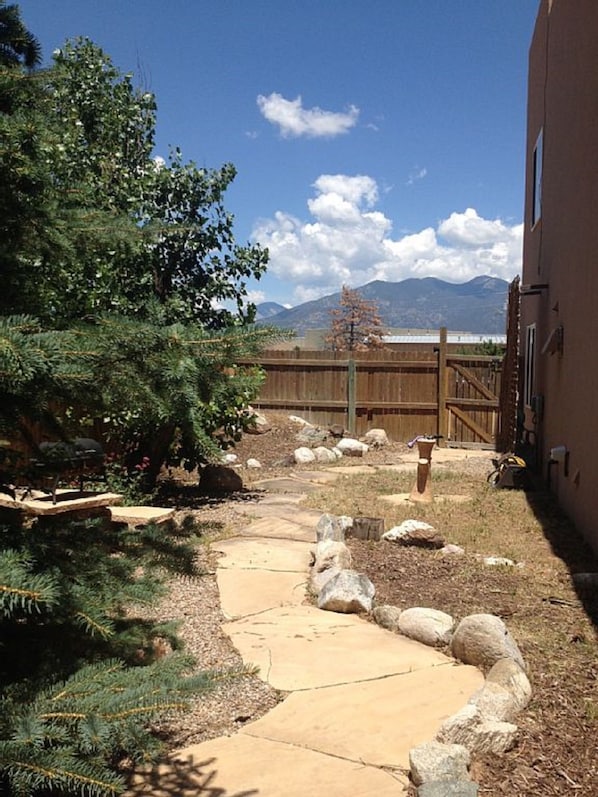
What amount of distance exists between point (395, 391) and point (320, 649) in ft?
36.3

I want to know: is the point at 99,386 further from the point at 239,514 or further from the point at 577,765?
the point at 239,514

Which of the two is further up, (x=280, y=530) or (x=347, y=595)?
(x=347, y=595)

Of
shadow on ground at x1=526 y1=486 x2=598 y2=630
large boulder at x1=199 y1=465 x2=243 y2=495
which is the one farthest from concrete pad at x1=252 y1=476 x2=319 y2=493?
shadow on ground at x1=526 y1=486 x2=598 y2=630

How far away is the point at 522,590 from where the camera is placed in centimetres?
505

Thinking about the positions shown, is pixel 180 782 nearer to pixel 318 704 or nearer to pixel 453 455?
pixel 318 704

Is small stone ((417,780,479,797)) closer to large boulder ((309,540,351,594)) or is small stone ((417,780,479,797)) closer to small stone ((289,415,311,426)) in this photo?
large boulder ((309,540,351,594))

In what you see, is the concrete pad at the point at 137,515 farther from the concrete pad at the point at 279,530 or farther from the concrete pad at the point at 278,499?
the concrete pad at the point at 278,499

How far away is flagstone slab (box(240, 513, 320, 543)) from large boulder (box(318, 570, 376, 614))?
72.1 inches

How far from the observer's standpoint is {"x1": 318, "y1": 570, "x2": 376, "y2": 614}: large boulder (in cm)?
455

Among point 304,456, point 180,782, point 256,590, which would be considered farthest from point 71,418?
point 304,456

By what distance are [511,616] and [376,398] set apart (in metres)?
10.5

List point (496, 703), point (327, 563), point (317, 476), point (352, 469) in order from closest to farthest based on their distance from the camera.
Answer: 1. point (496, 703)
2. point (327, 563)
3. point (317, 476)
4. point (352, 469)

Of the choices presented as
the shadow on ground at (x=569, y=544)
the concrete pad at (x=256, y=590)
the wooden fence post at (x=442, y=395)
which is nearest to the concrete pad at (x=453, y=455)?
the wooden fence post at (x=442, y=395)

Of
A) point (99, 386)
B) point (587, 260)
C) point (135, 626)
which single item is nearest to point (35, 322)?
point (99, 386)
